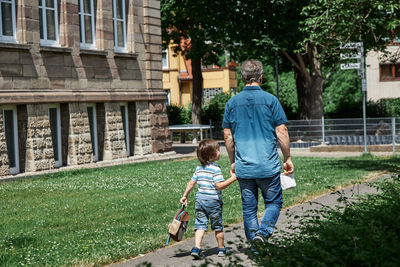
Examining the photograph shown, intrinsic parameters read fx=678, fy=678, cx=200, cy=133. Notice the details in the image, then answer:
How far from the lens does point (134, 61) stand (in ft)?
68.9

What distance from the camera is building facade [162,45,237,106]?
185 ft

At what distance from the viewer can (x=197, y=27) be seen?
34.5 metres

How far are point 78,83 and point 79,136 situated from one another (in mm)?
1461

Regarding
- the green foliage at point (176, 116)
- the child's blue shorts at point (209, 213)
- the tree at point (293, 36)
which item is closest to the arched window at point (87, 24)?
the tree at point (293, 36)

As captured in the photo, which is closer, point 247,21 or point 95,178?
point 95,178

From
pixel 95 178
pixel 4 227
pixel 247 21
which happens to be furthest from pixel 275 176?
pixel 247 21

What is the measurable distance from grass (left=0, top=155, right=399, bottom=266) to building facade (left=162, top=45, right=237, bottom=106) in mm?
37511

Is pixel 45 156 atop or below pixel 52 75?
below

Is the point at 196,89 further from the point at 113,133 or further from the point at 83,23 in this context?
the point at 83,23

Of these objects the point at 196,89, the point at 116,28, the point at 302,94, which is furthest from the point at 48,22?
the point at 196,89

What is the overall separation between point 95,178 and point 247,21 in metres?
14.7

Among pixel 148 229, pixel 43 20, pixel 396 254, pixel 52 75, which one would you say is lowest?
pixel 148 229

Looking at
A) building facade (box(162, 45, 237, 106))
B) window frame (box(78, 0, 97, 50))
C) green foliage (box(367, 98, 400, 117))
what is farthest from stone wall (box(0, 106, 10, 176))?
building facade (box(162, 45, 237, 106))

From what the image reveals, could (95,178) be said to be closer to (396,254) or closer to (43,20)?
(43,20)
